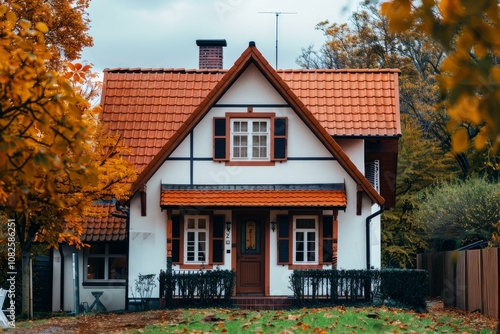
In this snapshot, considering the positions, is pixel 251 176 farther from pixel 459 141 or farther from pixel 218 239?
pixel 459 141

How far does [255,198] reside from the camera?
2714 cm

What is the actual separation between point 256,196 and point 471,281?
636 cm

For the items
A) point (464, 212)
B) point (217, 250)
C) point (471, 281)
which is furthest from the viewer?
point (464, 212)

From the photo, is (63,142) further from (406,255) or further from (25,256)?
(406,255)

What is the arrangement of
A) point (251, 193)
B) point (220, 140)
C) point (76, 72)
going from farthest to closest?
point (220, 140) < point (251, 193) < point (76, 72)

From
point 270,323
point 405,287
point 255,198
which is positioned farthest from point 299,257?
point 270,323

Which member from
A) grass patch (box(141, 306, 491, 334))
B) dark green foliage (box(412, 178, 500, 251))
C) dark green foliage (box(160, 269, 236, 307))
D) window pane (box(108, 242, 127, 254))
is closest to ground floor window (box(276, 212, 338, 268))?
dark green foliage (box(160, 269, 236, 307))

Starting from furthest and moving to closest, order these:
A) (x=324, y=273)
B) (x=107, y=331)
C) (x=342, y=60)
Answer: (x=342, y=60)
(x=324, y=273)
(x=107, y=331)

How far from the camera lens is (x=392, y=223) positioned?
47.4m

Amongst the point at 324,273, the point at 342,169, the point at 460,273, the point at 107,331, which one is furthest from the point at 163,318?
the point at 460,273

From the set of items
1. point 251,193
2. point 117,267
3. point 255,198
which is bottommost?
point 117,267

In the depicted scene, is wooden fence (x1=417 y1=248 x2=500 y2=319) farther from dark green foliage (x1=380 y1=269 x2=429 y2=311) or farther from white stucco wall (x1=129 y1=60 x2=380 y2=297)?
white stucco wall (x1=129 y1=60 x2=380 y2=297)

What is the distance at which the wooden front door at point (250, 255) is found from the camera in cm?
2788

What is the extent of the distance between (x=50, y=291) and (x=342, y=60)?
91.5 feet
